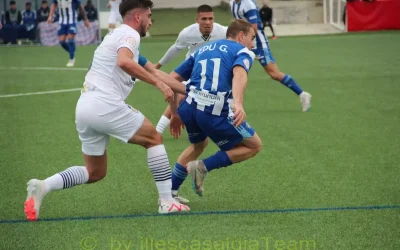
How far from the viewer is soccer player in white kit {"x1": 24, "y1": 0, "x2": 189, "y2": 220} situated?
757 cm

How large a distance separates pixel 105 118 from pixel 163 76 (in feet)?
2.76

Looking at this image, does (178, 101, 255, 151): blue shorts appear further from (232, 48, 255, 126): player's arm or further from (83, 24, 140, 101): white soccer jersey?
(83, 24, 140, 101): white soccer jersey

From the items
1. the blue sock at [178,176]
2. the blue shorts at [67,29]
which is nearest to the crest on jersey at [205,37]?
the blue sock at [178,176]

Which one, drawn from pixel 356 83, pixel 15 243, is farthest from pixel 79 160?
pixel 356 83

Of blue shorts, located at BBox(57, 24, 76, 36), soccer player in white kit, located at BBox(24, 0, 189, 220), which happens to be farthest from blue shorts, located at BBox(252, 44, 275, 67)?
blue shorts, located at BBox(57, 24, 76, 36)

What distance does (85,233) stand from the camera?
24.0 feet

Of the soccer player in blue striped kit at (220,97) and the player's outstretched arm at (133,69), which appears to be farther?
the soccer player in blue striped kit at (220,97)

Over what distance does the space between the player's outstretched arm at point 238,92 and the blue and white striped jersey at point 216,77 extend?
77 mm

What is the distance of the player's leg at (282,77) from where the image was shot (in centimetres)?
1514

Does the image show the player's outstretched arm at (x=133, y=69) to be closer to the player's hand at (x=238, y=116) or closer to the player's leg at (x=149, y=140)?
the player's leg at (x=149, y=140)

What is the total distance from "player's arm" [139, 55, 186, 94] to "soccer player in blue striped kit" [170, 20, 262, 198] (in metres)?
0.09

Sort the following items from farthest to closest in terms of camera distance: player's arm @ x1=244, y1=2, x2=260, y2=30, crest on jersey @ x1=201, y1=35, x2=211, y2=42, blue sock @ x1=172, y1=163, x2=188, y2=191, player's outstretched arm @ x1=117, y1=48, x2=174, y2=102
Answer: player's arm @ x1=244, y1=2, x2=260, y2=30
crest on jersey @ x1=201, y1=35, x2=211, y2=42
blue sock @ x1=172, y1=163, x2=188, y2=191
player's outstretched arm @ x1=117, y1=48, x2=174, y2=102

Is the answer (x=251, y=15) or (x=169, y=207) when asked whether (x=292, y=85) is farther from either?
(x=169, y=207)

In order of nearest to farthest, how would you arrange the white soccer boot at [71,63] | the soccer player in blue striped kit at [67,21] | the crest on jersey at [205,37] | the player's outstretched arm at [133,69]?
1. the player's outstretched arm at [133,69]
2. the crest on jersey at [205,37]
3. the white soccer boot at [71,63]
4. the soccer player in blue striped kit at [67,21]
